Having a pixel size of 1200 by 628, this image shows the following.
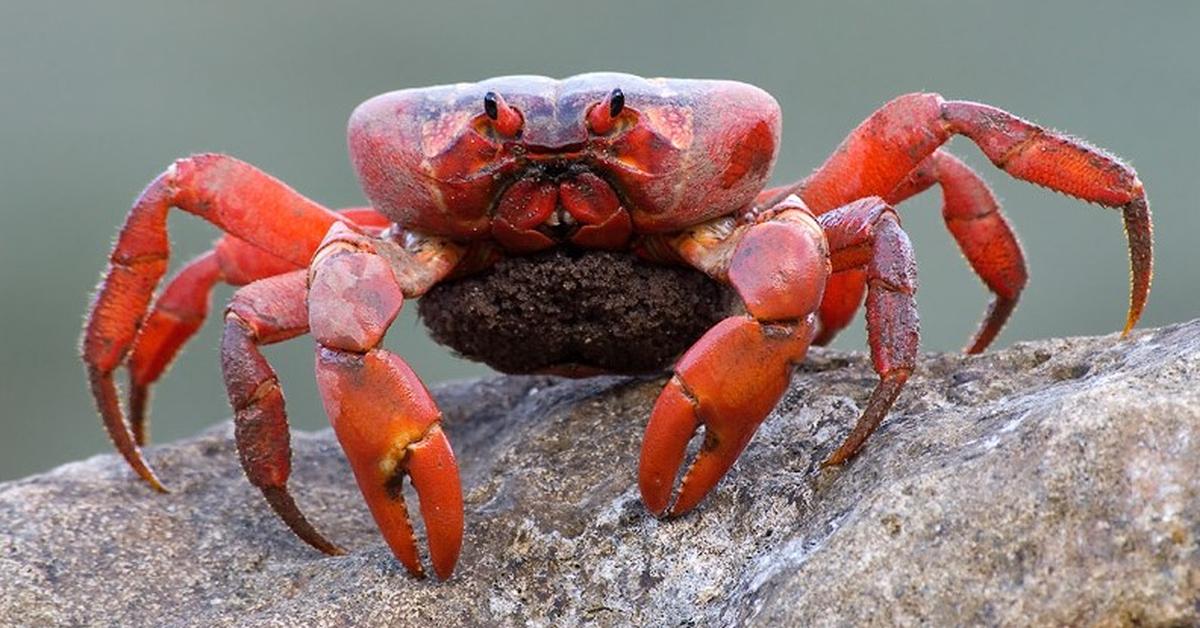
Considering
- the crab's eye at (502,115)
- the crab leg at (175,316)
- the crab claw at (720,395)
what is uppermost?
the crab's eye at (502,115)

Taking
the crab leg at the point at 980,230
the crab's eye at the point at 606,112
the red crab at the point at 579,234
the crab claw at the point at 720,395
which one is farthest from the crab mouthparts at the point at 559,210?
the crab leg at the point at 980,230

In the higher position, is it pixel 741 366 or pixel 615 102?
pixel 615 102

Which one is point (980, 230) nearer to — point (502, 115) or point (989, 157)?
point (989, 157)

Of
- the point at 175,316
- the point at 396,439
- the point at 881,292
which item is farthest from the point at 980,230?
the point at 175,316

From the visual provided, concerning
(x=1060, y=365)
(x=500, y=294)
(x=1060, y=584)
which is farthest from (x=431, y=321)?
(x=1060, y=584)

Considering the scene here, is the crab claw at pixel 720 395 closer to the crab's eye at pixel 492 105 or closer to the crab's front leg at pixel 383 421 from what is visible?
the crab's front leg at pixel 383 421

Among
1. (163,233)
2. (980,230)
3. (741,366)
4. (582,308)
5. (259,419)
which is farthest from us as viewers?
(980,230)

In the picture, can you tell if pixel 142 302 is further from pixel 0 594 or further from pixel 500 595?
pixel 500 595
